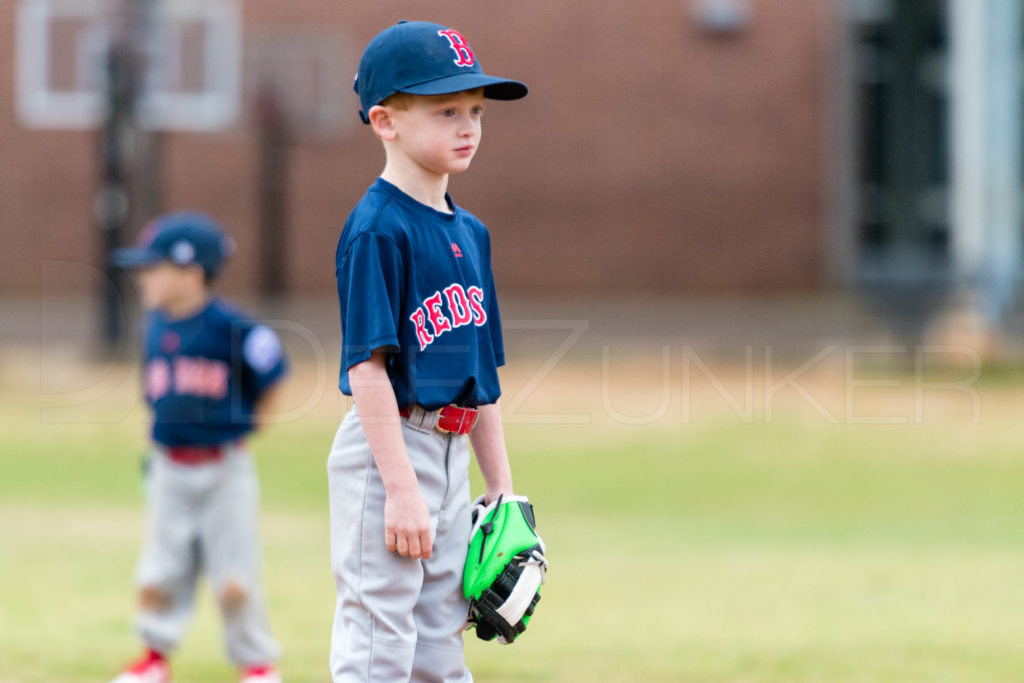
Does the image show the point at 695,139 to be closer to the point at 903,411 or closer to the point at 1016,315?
the point at 1016,315

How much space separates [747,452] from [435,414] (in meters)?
9.98

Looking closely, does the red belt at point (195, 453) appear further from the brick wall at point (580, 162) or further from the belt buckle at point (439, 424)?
the brick wall at point (580, 162)

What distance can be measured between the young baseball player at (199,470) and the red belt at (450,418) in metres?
2.19

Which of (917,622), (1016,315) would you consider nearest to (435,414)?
(917,622)

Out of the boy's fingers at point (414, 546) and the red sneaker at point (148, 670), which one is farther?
the red sneaker at point (148, 670)

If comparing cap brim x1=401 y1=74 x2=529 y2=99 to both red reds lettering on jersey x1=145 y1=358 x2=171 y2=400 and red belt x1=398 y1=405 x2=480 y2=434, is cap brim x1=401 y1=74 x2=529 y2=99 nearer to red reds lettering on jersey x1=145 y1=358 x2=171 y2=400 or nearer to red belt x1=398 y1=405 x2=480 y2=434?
red belt x1=398 y1=405 x2=480 y2=434

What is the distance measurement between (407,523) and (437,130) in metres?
0.99

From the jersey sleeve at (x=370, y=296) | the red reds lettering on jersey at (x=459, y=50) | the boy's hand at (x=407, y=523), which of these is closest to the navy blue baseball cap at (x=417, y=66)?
the red reds lettering on jersey at (x=459, y=50)

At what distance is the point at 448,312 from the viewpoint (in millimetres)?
3398

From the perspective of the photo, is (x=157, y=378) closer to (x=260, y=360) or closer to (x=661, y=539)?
(x=260, y=360)

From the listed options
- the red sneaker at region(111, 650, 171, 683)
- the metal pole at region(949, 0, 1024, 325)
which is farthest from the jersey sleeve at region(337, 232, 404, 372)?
the metal pole at region(949, 0, 1024, 325)

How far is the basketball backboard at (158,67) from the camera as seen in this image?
20.9 m

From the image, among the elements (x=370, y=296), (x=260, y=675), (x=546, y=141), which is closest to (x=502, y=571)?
(x=370, y=296)

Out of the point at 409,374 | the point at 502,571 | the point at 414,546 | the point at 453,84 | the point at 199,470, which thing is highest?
the point at 453,84
